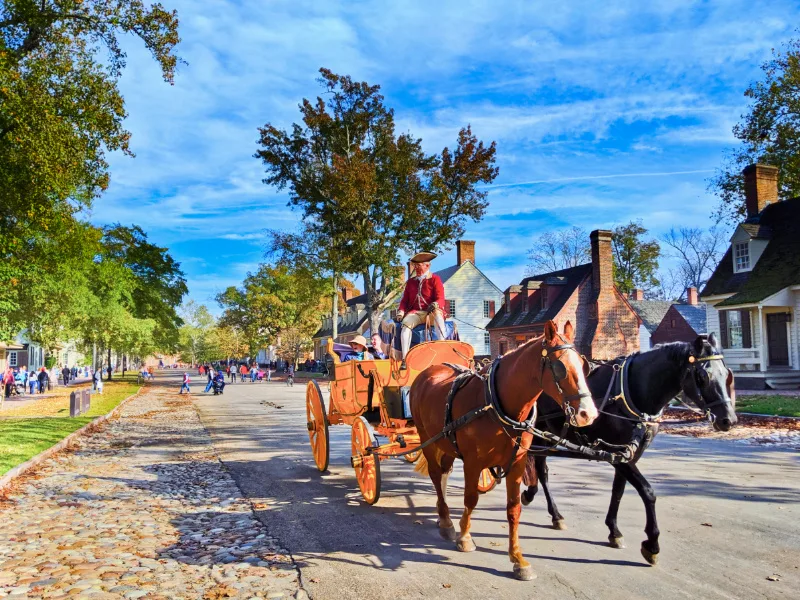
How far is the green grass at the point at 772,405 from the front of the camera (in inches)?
621

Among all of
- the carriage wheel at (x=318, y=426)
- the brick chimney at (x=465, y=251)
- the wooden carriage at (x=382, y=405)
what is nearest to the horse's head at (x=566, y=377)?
the wooden carriage at (x=382, y=405)

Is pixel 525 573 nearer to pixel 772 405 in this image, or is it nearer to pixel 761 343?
pixel 772 405

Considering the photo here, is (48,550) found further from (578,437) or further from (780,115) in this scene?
(780,115)

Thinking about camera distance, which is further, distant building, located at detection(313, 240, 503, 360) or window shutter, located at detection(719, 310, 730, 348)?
distant building, located at detection(313, 240, 503, 360)

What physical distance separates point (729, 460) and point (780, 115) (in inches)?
1009

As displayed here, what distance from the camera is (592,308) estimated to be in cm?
3822

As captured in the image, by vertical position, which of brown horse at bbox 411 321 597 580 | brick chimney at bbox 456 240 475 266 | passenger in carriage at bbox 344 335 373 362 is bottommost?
brown horse at bbox 411 321 597 580

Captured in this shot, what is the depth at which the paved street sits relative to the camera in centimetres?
473

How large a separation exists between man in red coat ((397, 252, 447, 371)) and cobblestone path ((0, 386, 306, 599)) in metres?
3.14

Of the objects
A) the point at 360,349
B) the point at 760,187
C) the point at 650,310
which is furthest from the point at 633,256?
the point at 360,349

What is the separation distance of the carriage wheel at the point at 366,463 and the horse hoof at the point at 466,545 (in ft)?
5.48

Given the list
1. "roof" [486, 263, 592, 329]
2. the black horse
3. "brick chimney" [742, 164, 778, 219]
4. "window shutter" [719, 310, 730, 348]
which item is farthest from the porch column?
the black horse

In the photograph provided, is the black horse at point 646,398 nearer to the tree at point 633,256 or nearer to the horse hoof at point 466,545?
the horse hoof at point 466,545

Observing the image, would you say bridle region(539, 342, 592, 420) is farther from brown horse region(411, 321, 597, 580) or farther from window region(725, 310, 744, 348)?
window region(725, 310, 744, 348)
